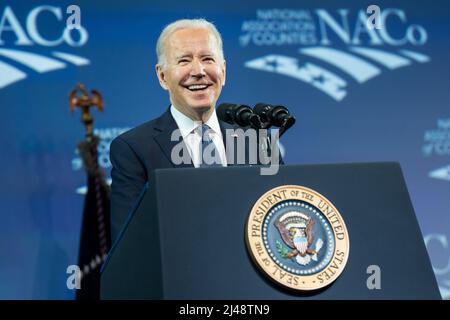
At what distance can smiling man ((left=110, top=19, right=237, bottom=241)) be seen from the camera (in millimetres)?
2658

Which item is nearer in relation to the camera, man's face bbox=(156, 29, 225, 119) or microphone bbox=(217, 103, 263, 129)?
microphone bbox=(217, 103, 263, 129)

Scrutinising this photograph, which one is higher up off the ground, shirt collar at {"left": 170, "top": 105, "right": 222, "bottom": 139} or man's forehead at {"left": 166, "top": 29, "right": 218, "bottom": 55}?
man's forehead at {"left": 166, "top": 29, "right": 218, "bottom": 55}

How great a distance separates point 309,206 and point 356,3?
9.69 feet

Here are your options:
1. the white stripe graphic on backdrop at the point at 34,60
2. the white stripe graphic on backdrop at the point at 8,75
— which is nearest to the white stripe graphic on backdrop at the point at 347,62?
the white stripe graphic on backdrop at the point at 34,60

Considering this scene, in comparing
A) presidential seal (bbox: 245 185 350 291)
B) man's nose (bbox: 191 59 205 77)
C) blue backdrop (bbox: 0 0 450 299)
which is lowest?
presidential seal (bbox: 245 185 350 291)

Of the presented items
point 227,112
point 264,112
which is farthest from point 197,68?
point 264,112

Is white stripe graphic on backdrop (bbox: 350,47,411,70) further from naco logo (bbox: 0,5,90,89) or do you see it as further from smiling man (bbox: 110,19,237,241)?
smiling man (bbox: 110,19,237,241)

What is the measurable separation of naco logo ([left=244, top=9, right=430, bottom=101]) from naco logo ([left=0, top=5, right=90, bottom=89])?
3.11ft

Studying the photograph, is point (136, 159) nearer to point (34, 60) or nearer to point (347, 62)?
point (34, 60)

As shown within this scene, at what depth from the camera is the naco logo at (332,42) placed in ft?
15.3

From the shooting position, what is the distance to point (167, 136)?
8.95 feet

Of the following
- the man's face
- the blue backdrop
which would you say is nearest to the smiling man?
the man's face

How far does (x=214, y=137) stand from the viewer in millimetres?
2744
